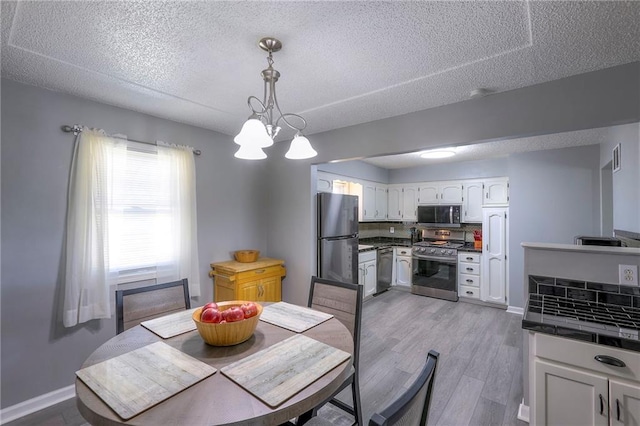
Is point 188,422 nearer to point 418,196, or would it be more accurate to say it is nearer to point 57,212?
point 57,212

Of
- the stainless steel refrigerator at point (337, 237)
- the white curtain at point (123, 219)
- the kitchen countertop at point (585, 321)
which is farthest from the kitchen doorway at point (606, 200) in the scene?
the white curtain at point (123, 219)

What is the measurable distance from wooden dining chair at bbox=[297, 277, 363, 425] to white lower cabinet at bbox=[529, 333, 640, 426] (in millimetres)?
972

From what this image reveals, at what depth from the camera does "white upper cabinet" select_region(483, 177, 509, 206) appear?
14.9ft

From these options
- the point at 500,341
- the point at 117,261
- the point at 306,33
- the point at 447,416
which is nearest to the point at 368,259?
the point at 500,341

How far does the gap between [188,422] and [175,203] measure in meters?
2.33

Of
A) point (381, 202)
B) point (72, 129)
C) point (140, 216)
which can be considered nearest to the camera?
point (72, 129)

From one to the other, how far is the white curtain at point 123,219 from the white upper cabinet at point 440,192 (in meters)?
4.20

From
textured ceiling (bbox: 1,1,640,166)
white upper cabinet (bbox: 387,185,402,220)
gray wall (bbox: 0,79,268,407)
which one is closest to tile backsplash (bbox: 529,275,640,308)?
textured ceiling (bbox: 1,1,640,166)

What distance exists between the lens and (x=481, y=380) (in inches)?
96.4

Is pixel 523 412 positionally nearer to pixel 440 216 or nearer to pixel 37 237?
pixel 440 216

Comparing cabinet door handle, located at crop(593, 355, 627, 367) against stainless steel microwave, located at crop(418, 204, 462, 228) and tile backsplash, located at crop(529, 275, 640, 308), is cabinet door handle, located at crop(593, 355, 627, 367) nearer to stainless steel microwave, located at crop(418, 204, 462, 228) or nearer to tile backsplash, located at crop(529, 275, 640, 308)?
tile backsplash, located at crop(529, 275, 640, 308)

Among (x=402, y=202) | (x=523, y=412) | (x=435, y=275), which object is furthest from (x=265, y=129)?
(x=402, y=202)

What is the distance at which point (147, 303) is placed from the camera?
6.05ft

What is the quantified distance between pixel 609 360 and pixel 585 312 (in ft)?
1.34
